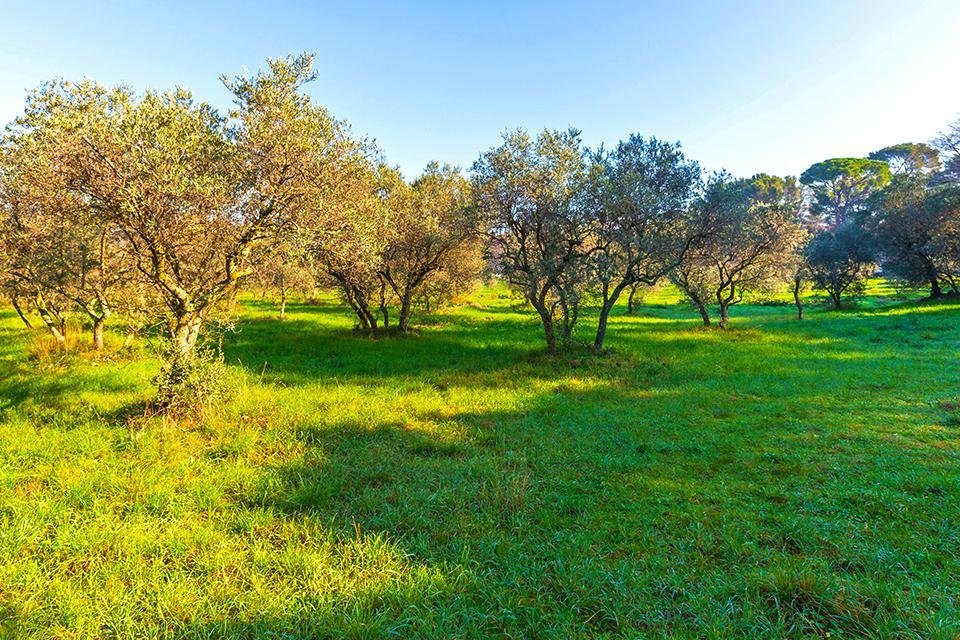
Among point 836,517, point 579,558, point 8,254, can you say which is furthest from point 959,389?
point 8,254

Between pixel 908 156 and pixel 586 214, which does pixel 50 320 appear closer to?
pixel 586 214

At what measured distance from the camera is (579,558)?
5.84 m

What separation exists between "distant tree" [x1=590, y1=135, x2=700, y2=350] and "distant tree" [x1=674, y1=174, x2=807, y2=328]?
3099 millimetres

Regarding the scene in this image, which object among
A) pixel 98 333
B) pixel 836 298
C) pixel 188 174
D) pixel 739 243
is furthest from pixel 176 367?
pixel 836 298

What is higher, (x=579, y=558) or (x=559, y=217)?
(x=559, y=217)

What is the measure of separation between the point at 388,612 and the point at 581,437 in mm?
7164

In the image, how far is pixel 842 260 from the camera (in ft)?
137

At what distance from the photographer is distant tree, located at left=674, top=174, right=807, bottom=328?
908 inches

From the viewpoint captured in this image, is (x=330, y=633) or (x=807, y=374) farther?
(x=807, y=374)

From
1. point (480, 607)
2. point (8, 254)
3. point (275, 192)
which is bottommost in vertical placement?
point (480, 607)

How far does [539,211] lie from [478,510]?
14.7 metres

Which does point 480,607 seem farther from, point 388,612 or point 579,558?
point 579,558

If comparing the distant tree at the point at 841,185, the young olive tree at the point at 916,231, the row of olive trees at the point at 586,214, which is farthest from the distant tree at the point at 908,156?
the row of olive trees at the point at 586,214

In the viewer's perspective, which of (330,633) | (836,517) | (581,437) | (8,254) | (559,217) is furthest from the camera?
(559,217)
